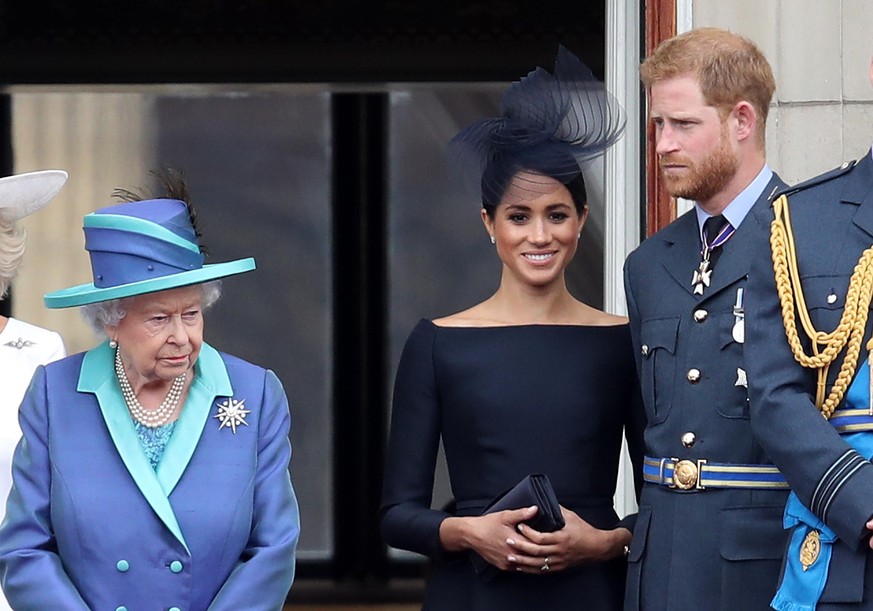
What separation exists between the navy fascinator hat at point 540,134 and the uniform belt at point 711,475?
0.70m

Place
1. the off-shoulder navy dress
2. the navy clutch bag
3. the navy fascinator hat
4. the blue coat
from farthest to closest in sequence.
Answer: the navy fascinator hat, the off-shoulder navy dress, the navy clutch bag, the blue coat

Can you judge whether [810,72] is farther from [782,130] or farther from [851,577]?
[851,577]

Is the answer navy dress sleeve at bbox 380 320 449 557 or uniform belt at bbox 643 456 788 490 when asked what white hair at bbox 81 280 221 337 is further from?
uniform belt at bbox 643 456 788 490

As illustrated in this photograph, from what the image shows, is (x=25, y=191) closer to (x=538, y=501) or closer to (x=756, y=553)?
(x=538, y=501)

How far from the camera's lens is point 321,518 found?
10.1 m

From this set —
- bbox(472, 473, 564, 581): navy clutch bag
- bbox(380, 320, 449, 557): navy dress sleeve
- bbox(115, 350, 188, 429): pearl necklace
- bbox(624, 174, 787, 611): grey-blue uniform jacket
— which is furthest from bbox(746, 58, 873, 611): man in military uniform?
bbox(115, 350, 188, 429): pearl necklace

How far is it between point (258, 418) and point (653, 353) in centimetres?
82

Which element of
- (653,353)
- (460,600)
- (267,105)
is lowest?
(460,600)

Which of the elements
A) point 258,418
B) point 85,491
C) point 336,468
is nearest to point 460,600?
A: point 258,418

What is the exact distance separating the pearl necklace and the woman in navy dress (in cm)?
59

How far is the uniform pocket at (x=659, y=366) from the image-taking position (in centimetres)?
351

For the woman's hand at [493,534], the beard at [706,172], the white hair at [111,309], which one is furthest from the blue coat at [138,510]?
the beard at [706,172]

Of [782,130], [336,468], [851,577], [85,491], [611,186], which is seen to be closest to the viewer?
[851,577]

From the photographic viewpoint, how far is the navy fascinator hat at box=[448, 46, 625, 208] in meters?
3.80
